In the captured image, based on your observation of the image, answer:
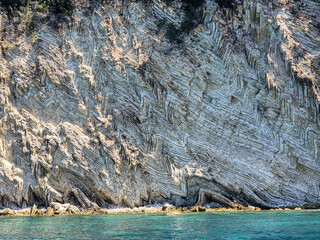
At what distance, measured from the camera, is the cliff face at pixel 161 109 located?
77.8ft

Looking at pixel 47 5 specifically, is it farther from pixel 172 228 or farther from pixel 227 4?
pixel 172 228

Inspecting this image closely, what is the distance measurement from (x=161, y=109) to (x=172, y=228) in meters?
11.4

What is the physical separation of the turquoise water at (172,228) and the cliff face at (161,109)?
16.8 ft

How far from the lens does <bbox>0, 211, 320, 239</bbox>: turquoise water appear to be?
43.6ft

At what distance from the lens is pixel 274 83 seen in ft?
81.5

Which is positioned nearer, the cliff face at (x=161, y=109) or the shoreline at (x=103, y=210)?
the shoreline at (x=103, y=210)

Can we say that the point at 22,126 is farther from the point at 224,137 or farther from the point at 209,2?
the point at 209,2

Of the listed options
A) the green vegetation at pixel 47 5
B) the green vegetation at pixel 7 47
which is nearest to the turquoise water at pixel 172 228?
the green vegetation at pixel 7 47

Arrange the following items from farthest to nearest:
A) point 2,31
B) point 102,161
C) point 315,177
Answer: point 2,31
point 102,161
point 315,177

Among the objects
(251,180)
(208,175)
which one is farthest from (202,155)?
(251,180)

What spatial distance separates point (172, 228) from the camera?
50.2ft

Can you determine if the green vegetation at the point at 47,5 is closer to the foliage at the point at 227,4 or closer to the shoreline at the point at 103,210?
the foliage at the point at 227,4

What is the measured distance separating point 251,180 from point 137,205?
6.82 m

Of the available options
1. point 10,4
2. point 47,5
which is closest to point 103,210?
point 47,5
